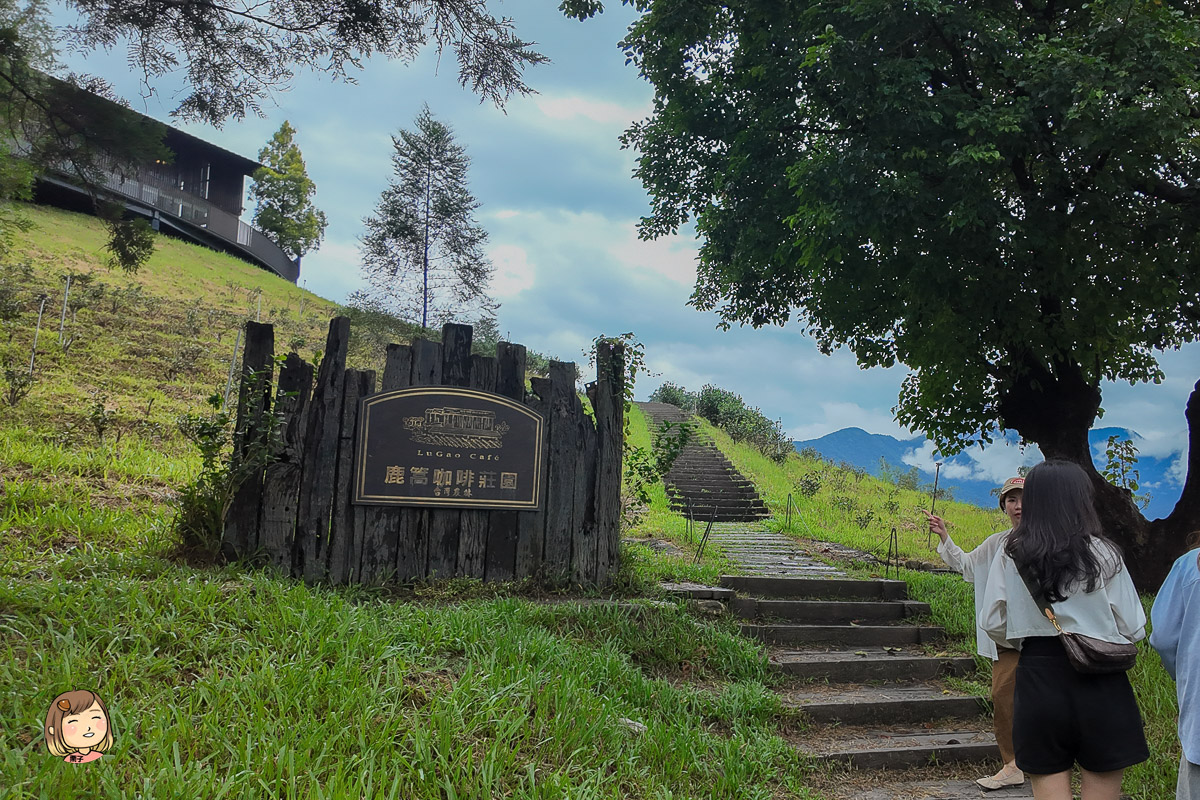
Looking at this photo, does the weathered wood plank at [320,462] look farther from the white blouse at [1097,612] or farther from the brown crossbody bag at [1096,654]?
the brown crossbody bag at [1096,654]

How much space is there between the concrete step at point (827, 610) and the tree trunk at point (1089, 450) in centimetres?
340

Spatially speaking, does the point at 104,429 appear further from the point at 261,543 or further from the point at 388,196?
the point at 388,196

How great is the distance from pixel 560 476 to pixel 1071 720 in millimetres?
4535

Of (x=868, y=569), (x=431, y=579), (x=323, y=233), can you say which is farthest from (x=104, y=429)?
(x=323, y=233)

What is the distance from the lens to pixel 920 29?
8.38m

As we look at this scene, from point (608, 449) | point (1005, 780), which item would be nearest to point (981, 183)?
point (608, 449)

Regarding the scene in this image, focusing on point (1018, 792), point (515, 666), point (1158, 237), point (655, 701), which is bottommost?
point (1018, 792)

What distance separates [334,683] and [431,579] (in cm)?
252

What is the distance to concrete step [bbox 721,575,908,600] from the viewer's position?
757cm

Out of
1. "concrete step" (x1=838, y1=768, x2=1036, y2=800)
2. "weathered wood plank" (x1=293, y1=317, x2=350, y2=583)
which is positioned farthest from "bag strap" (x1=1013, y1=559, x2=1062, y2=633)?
"weathered wood plank" (x1=293, y1=317, x2=350, y2=583)

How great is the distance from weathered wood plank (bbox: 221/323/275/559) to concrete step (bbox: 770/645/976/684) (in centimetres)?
444

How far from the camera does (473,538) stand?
21.1 ft

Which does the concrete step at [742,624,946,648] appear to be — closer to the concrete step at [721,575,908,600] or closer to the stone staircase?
the stone staircase

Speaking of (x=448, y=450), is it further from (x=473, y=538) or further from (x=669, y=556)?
(x=669, y=556)
